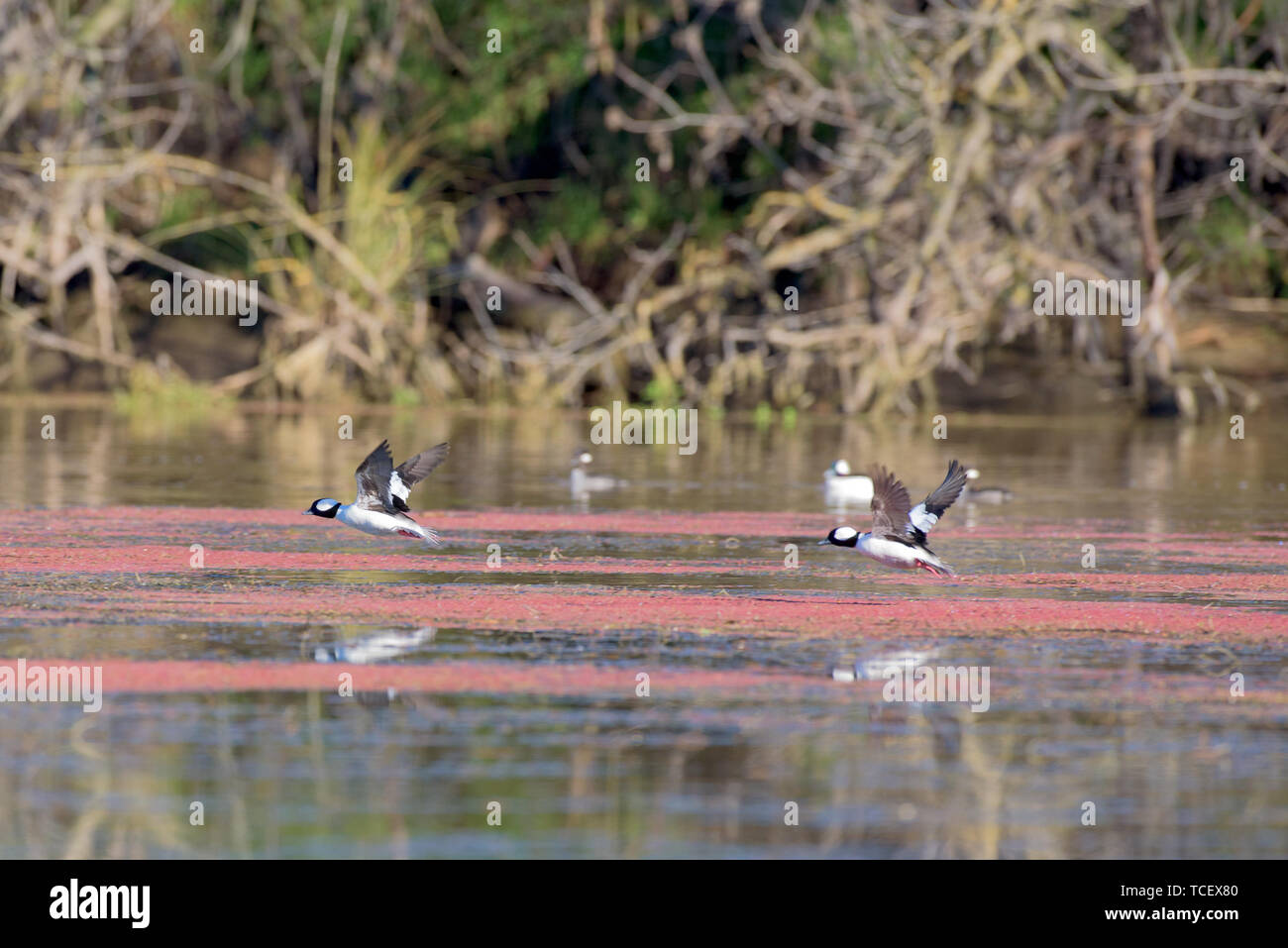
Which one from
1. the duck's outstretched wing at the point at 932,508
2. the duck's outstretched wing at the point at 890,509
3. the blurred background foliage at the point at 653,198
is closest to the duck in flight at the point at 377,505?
the duck's outstretched wing at the point at 890,509

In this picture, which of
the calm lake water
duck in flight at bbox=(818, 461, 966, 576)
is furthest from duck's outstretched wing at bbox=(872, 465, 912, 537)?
the calm lake water

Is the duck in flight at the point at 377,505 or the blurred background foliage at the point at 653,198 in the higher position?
the blurred background foliage at the point at 653,198

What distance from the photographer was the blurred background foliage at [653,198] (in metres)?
29.3

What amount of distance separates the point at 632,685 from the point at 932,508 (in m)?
3.57

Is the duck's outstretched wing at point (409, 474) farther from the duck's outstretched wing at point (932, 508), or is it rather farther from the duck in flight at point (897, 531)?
the duck's outstretched wing at point (932, 508)

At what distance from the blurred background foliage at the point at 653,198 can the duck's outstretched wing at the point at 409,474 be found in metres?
16.2

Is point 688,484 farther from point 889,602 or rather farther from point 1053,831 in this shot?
point 1053,831

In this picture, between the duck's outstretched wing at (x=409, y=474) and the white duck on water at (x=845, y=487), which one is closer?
the duck's outstretched wing at (x=409, y=474)

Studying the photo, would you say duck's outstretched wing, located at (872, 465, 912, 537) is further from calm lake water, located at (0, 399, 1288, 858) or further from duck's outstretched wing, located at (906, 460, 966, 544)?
calm lake water, located at (0, 399, 1288, 858)

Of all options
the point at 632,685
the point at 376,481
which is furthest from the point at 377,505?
the point at 632,685

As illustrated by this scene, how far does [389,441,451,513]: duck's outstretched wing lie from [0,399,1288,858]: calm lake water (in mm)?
362

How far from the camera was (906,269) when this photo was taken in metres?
29.8

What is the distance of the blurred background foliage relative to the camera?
2933 centimetres

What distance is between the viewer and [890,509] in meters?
11.4
